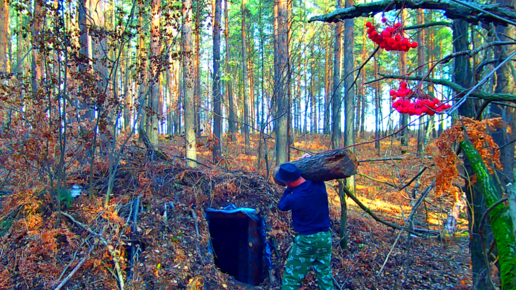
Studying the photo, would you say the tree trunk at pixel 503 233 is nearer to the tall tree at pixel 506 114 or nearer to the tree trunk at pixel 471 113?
the tree trunk at pixel 471 113

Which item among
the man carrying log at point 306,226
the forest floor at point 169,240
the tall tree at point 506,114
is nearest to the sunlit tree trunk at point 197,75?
the forest floor at point 169,240

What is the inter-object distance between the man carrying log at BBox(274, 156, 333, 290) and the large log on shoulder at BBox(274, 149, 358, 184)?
0.15 meters

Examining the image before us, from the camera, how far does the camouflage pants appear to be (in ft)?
13.6

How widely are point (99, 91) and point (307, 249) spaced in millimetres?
3720

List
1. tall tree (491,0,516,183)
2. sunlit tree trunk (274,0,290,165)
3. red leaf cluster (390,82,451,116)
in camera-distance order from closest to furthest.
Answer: red leaf cluster (390,82,451,116)
tall tree (491,0,516,183)
sunlit tree trunk (274,0,290,165)

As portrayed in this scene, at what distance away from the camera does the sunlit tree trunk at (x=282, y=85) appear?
7266 mm

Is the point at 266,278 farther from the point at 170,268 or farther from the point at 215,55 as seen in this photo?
the point at 215,55

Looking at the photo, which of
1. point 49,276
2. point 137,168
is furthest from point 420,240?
point 49,276

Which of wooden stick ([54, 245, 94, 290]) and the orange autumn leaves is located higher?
the orange autumn leaves

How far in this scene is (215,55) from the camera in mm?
11562

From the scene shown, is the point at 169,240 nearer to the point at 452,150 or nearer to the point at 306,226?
the point at 306,226

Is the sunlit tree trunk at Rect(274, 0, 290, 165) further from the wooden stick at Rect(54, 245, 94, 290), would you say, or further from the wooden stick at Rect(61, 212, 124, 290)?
the wooden stick at Rect(54, 245, 94, 290)

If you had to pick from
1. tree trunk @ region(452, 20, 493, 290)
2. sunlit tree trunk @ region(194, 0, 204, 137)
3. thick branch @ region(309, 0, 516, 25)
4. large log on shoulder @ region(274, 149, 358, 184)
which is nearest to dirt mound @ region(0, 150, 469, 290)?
tree trunk @ region(452, 20, 493, 290)

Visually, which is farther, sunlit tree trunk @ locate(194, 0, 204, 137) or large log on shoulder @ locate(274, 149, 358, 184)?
sunlit tree trunk @ locate(194, 0, 204, 137)
